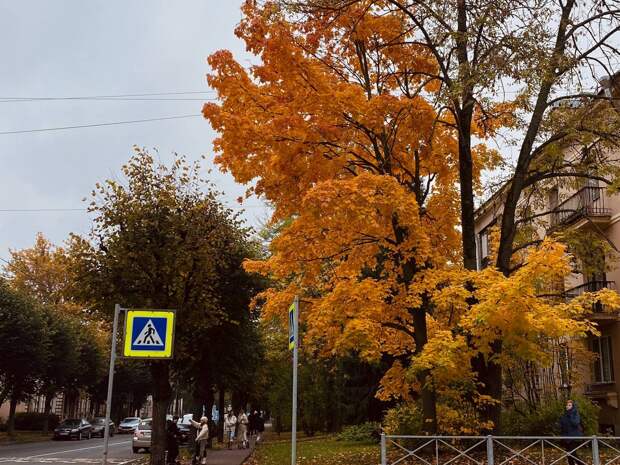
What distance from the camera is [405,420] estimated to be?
1928 centimetres

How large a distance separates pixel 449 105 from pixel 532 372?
11564mm

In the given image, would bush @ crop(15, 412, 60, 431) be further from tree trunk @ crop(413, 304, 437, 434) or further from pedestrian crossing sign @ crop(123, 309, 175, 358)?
pedestrian crossing sign @ crop(123, 309, 175, 358)

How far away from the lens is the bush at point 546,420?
62.3ft

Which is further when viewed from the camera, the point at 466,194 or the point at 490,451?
the point at 466,194

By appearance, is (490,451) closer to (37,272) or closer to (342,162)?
(342,162)

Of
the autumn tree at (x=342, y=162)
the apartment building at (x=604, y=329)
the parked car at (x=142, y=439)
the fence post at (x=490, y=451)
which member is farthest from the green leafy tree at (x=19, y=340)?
the fence post at (x=490, y=451)

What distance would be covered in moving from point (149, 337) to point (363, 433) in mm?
18179

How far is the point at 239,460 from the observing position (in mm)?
23609

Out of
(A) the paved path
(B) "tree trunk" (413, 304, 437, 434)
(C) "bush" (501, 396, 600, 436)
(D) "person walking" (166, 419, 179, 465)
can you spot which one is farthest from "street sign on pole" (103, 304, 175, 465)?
(A) the paved path

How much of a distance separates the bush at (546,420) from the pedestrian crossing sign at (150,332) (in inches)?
486

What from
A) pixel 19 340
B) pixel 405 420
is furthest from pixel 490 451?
pixel 19 340

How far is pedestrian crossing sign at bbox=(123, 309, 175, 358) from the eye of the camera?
989cm

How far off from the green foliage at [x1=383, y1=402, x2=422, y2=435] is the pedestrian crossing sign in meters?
10.5

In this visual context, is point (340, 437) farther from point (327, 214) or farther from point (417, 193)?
point (327, 214)
